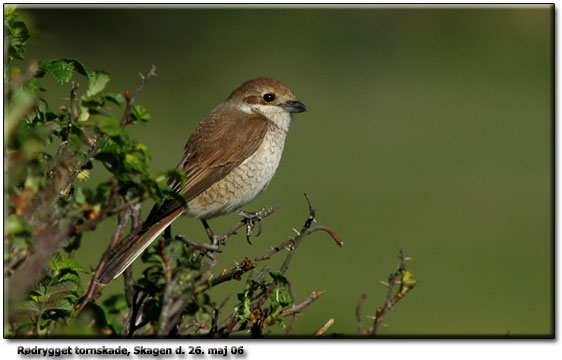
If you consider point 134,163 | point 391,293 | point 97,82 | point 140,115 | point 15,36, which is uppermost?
point 15,36

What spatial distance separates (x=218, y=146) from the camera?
13.1ft

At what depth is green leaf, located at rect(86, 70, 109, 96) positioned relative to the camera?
2154mm

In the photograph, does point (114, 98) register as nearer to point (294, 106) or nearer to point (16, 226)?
point (16, 226)

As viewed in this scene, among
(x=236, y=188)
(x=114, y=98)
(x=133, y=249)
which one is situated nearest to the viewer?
(x=114, y=98)

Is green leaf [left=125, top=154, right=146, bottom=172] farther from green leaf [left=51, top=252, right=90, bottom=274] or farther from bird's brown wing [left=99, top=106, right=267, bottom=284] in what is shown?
bird's brown wing [left=99, top=106, right=267, bottom=284]

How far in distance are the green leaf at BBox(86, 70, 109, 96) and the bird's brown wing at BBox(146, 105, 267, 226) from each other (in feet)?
5.04

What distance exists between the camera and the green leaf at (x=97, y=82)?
215cm

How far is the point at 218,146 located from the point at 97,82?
1.82 meters

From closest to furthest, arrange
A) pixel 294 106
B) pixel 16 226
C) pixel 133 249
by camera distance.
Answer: pixel 16 226 < pixel 133 249 < pixel 294 106

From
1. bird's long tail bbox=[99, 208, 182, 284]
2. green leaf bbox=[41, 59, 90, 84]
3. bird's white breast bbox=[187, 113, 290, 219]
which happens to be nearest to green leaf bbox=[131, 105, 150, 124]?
green leaf bbox=[41, 59, 90, 84]

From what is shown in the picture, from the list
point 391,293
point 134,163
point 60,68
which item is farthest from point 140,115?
point 391,293

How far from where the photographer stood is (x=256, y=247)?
7984 millimetres

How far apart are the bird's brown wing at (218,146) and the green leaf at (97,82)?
1535 millimetres

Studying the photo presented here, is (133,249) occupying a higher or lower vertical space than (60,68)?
lower
